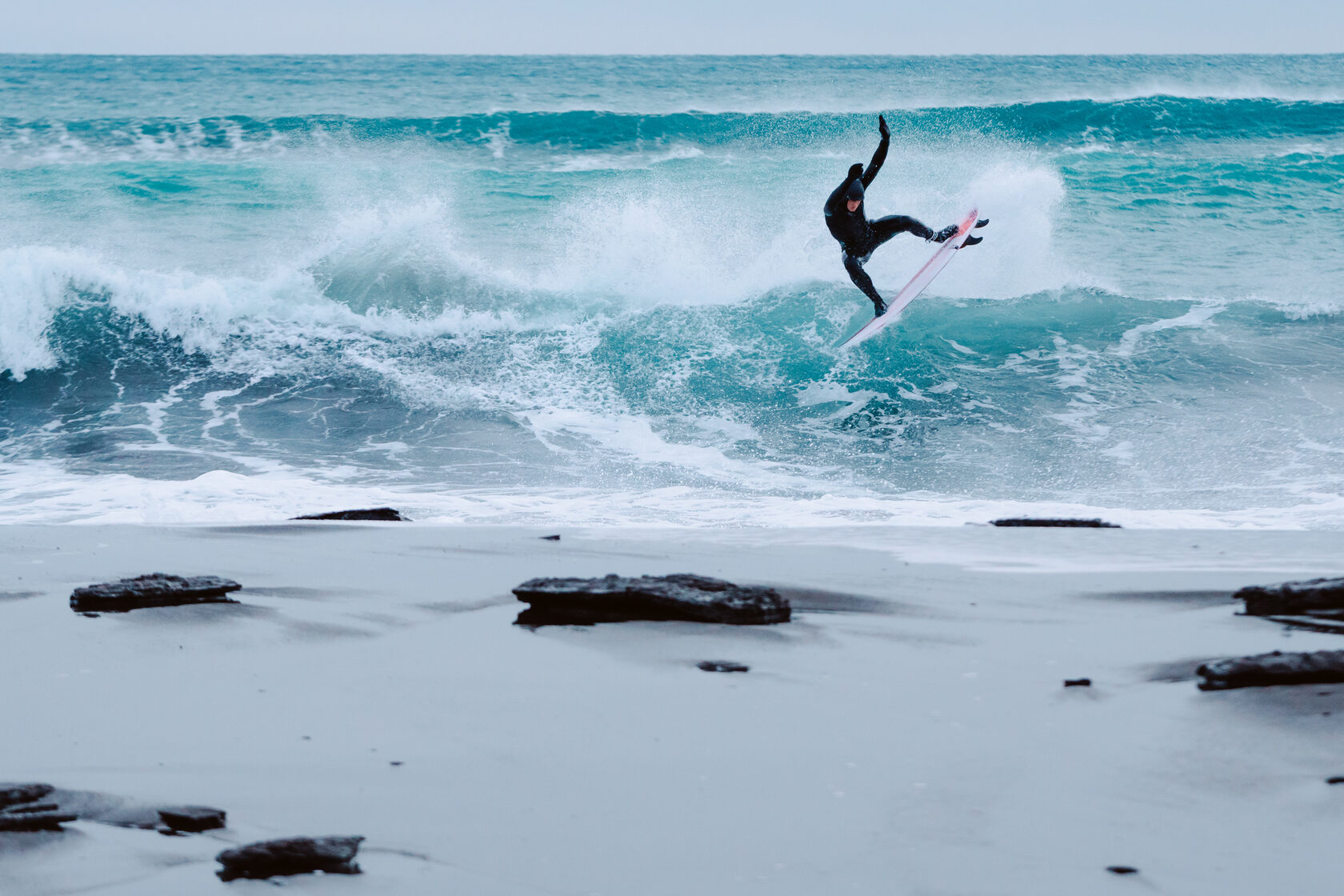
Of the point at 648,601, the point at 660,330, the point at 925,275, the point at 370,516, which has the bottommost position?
the point at 370,516

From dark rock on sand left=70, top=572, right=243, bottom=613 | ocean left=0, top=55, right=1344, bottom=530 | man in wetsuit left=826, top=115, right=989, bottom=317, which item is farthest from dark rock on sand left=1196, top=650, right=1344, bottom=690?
man in wetsuit left=826, top=115, right=989, bottom=317

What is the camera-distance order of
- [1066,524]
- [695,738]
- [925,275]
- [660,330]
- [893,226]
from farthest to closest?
[660,330] → [925,275] → [893,226] → [1066,524] → [695,738]

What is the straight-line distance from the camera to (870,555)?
4.85 metres

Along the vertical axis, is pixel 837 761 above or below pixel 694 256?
below

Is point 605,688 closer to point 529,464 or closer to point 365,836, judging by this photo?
point 365,836

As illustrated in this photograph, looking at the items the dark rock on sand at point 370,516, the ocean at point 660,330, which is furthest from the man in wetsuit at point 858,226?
the dark rock on sand at point 370,516

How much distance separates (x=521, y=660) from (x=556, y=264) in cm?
1249

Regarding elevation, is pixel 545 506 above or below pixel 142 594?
below

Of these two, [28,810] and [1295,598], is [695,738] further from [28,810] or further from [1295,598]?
[1295,598]

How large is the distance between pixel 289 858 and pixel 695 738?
1.00 meters

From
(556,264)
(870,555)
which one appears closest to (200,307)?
(556,264)

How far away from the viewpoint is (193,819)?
2186 mm

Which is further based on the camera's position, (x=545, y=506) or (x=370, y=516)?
(x=545, y=506)

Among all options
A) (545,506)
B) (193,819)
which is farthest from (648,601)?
(545,506)
